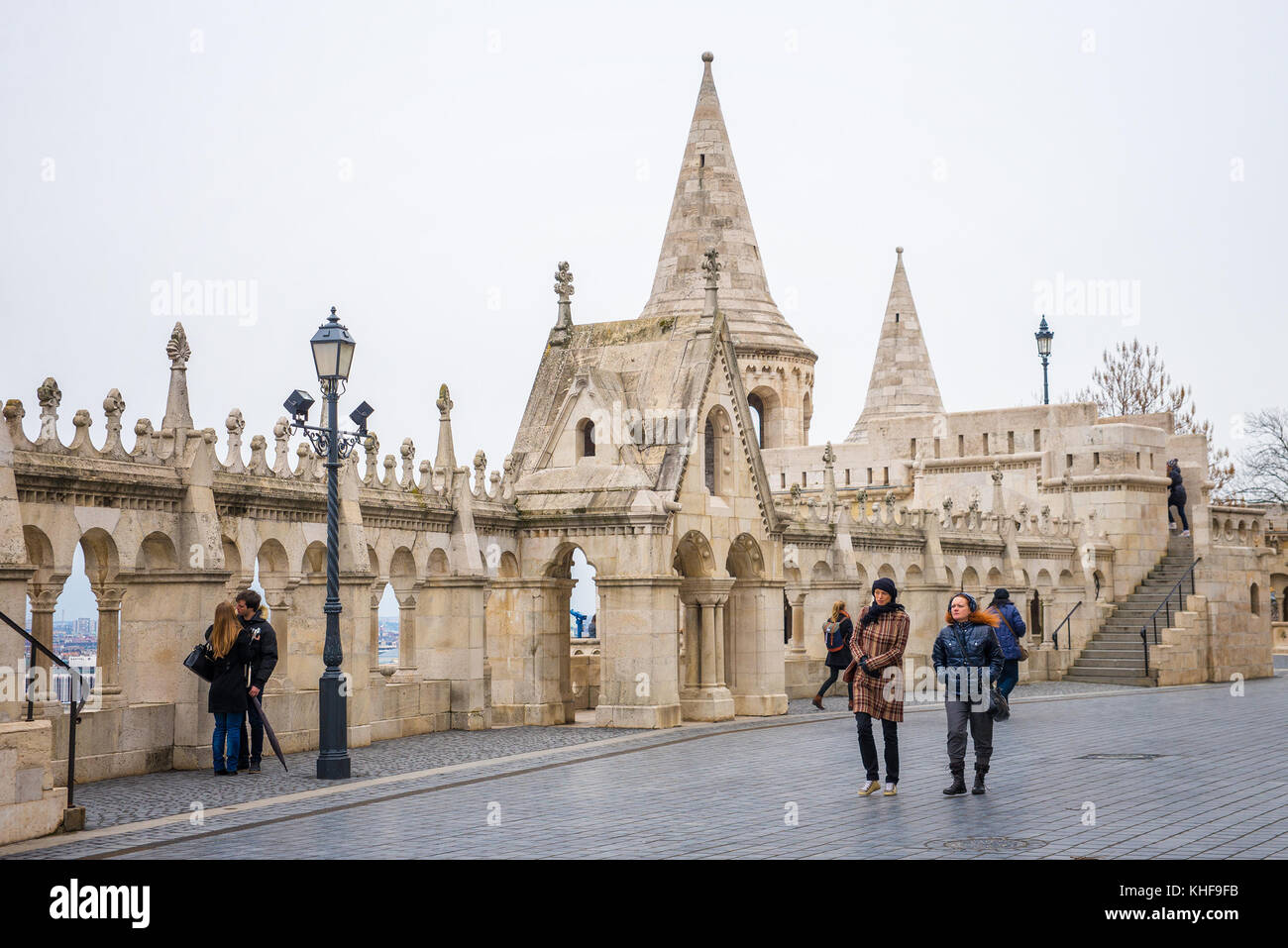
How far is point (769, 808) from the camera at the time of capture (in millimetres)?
12688

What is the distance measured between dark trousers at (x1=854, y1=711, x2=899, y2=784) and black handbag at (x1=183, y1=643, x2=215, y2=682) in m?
6.47

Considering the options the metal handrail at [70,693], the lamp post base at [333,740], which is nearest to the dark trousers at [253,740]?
the lamp post base at [333,740]

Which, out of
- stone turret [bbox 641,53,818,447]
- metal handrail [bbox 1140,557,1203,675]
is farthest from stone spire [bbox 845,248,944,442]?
metal handrail [bbox 1140,557,1203,675]

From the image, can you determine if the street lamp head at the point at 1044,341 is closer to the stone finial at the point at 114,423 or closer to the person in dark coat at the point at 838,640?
the person in dark coat at the point at 838,640

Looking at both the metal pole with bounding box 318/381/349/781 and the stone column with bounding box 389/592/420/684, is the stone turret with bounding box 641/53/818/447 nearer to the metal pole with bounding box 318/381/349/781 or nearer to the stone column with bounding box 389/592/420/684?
the stone column with bounding box 389/592/420/684

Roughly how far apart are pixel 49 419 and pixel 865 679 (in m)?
8.19

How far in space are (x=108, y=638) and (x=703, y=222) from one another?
28.6 meters

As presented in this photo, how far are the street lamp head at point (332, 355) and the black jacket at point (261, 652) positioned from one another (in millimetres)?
2548

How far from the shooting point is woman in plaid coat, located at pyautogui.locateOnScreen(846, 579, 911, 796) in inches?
528

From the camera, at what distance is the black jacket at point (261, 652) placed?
15984mm

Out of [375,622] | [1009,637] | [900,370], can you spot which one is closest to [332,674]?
[375,622]

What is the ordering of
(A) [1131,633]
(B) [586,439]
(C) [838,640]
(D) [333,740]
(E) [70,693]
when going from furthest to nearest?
(A) [1131,633] < (B) [586,439] < (C) [838,640] < (D) [333,740] < (E) [70,693]

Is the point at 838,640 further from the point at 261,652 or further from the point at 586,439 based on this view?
the point at 261,652
